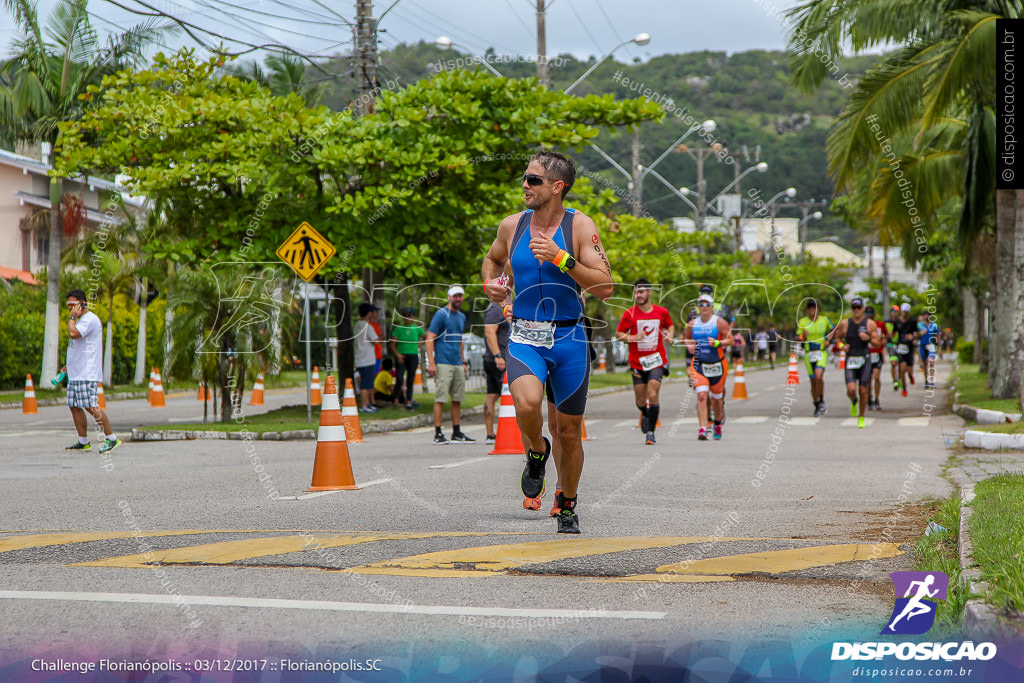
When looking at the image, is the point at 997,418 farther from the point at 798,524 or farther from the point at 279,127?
the point at 279,127

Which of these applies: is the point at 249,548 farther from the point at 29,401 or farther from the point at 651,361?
the point at 29,401

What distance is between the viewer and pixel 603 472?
419 inches

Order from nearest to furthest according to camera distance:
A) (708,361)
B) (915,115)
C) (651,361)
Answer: (651,361) < (708,361) < (915,115)

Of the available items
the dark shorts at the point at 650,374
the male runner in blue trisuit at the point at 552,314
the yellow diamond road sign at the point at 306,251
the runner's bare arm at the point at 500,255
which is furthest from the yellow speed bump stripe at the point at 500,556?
the yellow diamond road sign at the point at 306,251

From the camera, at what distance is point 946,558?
5531mm

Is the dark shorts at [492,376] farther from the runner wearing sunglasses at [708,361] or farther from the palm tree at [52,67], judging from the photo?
the palm tree at [52,67]

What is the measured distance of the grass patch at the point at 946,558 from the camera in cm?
A: 436

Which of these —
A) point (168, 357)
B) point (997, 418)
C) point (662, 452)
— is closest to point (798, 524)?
point (662, 452)

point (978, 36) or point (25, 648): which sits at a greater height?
point (978, 36)

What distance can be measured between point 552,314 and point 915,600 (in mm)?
2736

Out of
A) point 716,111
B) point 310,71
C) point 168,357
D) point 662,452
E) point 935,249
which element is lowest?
point 662,452

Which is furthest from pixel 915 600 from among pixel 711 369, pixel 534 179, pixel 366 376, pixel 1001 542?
pixel 366 376

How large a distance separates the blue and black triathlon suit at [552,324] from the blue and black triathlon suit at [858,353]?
1152 centimetres

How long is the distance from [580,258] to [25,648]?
3.54 meters
